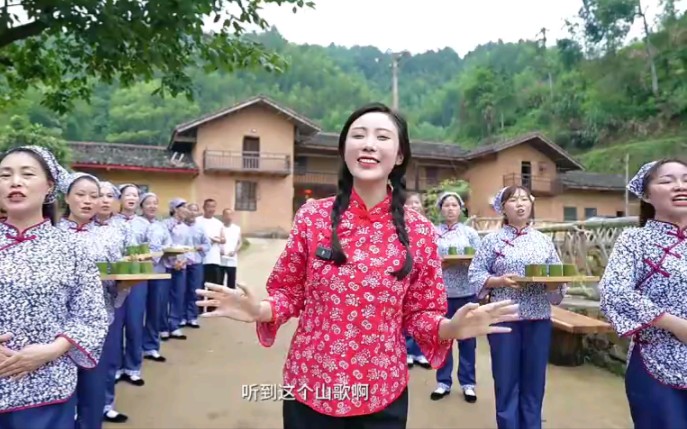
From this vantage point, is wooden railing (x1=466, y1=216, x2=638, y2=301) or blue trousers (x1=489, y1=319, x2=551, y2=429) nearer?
blue trousers (x1=489, y1=319, x2=551, y2=429)

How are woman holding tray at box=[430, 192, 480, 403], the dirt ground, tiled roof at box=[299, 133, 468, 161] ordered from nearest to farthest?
the dirt ground
woman holding tray at box=[430, 192, 480, 403]
tiled roof at box=[299, 133, 468, 161]

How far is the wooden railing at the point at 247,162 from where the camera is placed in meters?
22.0

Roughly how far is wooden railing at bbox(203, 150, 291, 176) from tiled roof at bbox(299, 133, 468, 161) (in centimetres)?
190

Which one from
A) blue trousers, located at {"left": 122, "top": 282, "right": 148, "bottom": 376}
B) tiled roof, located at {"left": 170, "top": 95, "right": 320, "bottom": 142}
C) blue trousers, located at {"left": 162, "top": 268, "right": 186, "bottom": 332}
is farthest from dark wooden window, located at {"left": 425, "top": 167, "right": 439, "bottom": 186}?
blue trousers, located at {"left": 122, "top": 282, "right": 148, "bottom": 376}

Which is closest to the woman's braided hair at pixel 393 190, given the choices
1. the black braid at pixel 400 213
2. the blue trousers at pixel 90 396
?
the black braid at pixel 400 213

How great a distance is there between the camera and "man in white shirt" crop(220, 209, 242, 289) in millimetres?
8039

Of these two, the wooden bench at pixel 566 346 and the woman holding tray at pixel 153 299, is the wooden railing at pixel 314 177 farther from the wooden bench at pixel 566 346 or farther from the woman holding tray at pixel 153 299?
the wooden bench at pixel 566 346

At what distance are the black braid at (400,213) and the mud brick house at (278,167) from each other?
643 inches

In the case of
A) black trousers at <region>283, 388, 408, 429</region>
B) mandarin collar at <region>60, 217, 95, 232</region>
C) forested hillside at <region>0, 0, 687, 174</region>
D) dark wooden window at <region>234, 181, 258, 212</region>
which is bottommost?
black trousers at <region>283, 388, 408, 429</region>

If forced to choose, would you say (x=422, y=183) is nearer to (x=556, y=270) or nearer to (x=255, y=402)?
(x=255, y=402)

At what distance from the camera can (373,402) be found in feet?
5.65

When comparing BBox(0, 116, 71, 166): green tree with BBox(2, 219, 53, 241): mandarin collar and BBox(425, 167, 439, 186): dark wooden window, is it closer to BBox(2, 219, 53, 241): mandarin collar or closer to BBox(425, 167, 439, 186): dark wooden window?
BBox(2, 219, 53, 241): mandarin collar

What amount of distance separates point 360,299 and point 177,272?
222 inches

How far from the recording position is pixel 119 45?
4.43 m
